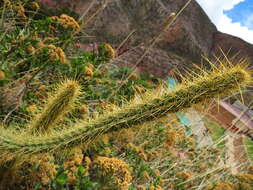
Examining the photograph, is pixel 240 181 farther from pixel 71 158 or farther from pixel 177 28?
pixel 177 28

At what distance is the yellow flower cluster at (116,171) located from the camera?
158 cm

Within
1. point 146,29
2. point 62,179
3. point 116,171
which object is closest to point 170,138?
point 116,171

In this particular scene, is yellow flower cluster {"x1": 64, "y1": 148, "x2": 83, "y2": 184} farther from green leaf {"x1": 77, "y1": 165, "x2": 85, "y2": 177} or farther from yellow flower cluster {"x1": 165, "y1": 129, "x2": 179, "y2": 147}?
yellow flower cluster {"x1": 165, "y1": 129, "x2": 179, "y2": 147}

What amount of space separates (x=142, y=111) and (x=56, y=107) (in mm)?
472

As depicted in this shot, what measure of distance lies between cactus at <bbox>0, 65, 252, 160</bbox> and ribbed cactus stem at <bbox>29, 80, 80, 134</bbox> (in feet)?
0.30

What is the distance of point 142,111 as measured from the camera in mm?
→ 1073

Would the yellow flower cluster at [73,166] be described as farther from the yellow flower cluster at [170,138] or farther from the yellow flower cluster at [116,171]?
the yellow flower cluster at [170,138]

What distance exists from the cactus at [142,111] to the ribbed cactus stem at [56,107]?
0.09 metres

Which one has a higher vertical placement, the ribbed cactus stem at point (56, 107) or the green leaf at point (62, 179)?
the ribbed cactus stem at point (56, 107)

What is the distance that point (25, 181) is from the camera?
159 centimetres

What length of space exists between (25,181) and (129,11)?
331 inches

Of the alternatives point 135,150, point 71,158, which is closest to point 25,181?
point 71,158

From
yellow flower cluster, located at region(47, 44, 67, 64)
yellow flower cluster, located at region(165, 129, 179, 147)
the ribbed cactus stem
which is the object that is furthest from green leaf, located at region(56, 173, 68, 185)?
yellow flower cluster, located at region(165, 129, 179, 147)

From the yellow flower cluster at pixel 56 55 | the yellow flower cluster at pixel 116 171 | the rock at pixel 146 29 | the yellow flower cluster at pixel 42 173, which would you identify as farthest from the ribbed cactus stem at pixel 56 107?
the rock at pixel 146 29
